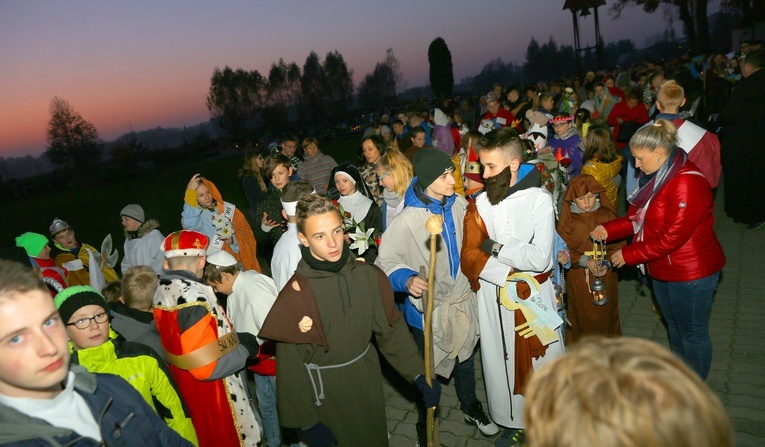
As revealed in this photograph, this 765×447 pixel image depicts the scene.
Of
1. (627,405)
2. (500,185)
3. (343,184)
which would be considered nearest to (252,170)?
(343,184)

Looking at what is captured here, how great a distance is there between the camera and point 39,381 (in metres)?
1.62

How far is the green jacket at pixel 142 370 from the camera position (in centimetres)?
288

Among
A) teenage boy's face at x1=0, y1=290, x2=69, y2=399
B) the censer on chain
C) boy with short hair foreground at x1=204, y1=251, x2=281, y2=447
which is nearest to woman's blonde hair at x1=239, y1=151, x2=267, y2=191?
boy with short hair foreground at x1=204, y1=251, x2=281, y2=447

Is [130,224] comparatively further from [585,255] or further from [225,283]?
[585,255]

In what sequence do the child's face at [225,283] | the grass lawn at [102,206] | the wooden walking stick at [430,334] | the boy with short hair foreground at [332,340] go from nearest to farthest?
the wooden walking stick at [430,334], the boy with short hair foreground at [332,340], the child's face at [225,283], the grass lawn at [102,206]

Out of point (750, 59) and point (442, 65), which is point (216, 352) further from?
point (442, 65)

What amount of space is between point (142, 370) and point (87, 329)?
42cm

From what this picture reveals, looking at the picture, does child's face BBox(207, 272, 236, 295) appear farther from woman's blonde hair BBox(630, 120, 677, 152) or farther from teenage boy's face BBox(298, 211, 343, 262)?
woman's blonde hair BBox(630, 120, 677, 152)

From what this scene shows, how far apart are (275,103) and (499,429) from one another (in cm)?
8040

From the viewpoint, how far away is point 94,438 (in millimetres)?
1815

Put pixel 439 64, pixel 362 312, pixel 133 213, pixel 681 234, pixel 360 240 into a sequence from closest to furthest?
pixel 362 312
pixel 681 234
pixel 360 240
pixel 133 213
pixel 439 64

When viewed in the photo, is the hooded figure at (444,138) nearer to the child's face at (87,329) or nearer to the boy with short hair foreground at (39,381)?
the child's face at (87,329)

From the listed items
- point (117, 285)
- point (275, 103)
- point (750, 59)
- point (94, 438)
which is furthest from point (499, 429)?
point (275, 103)

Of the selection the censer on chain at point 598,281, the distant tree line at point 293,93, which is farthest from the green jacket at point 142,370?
the distant tree line at point 293,93
